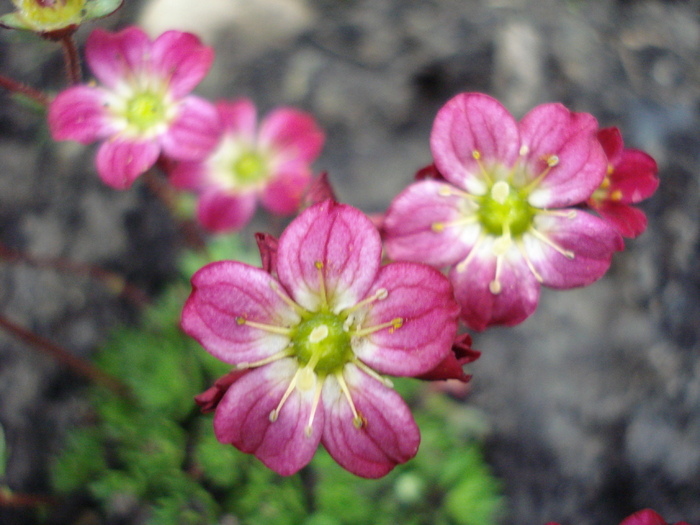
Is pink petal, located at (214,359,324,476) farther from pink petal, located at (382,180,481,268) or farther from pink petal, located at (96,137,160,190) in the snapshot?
pink petal, located at (96,137,160,190)

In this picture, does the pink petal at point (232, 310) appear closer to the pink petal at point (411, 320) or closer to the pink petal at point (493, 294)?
the pink petal at point (411, 320)

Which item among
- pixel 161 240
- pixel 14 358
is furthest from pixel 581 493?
pixel 14 358

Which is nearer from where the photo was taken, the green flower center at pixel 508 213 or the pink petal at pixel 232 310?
the pink petal at pixel 232 310

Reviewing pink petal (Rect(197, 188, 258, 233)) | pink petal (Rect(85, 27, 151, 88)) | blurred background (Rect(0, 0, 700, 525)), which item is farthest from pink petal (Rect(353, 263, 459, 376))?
blurred background (Rect(0, 0, 700, 525))

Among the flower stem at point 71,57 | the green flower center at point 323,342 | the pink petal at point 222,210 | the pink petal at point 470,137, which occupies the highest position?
the flower stem at point 71,57

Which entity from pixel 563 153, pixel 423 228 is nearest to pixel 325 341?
pixel 423 228

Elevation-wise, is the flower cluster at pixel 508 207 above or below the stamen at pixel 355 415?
above

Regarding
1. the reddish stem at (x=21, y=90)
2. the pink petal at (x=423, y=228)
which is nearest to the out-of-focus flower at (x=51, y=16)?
the reddish stem at (x=21, y=90)

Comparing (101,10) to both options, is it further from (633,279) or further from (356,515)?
(633,279)
